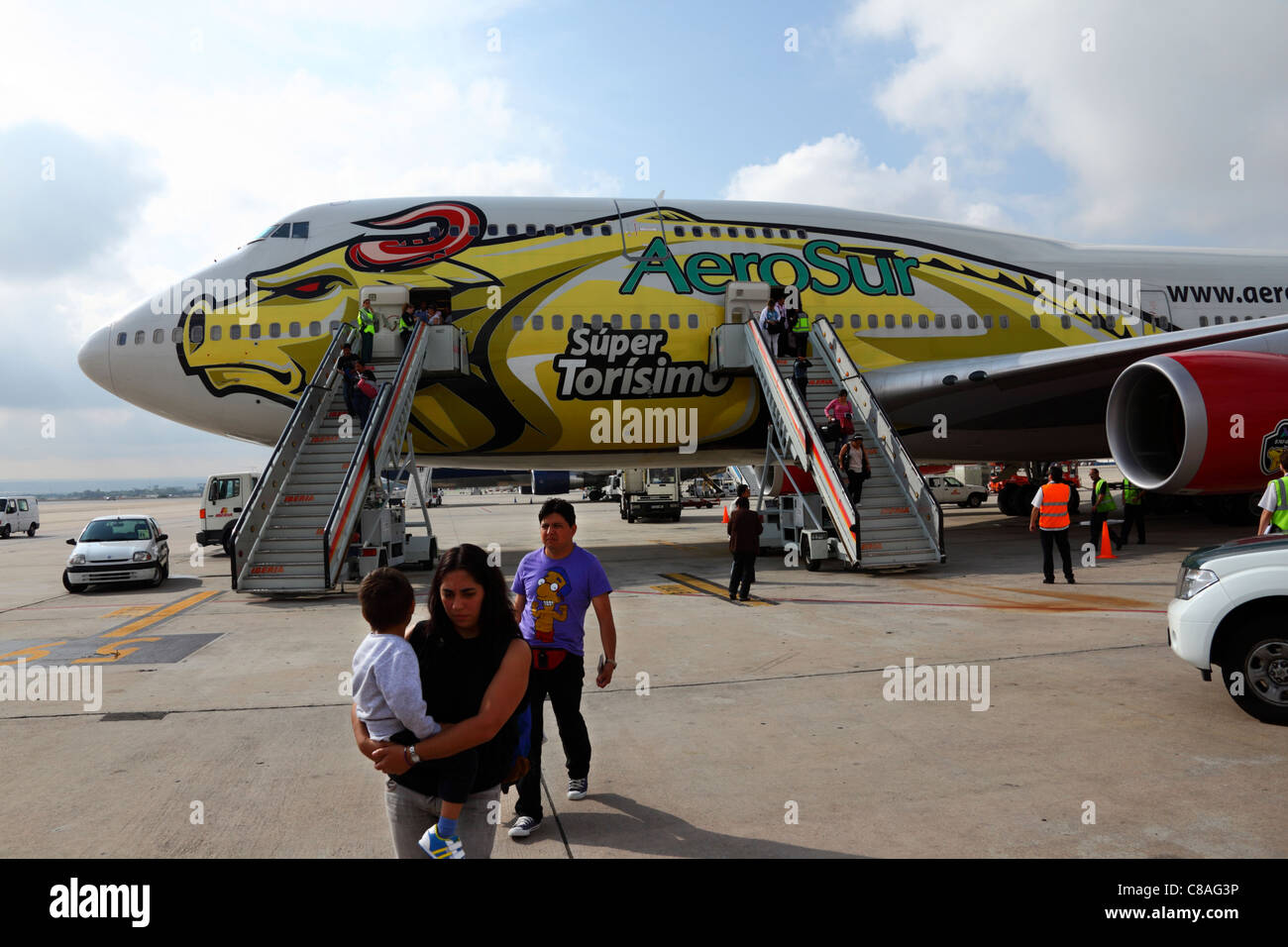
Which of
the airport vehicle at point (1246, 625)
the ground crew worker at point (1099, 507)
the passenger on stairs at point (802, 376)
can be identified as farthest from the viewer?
the passenger on stairs at point (802, 376)

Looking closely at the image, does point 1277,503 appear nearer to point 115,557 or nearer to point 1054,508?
point 1054,508

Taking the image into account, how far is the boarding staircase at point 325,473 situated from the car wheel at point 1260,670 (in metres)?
11.1

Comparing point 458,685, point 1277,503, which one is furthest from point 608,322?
point 458,685

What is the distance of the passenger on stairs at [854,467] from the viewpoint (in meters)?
14.4

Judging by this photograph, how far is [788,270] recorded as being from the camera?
1727 cm

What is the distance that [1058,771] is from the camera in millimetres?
4828

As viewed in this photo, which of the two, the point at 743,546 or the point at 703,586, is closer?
the point at 743,546

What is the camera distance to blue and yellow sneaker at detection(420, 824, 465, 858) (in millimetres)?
2799

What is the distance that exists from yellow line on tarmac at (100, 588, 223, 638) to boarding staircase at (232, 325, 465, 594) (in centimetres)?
85

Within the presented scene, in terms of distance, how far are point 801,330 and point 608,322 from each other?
3726 mm

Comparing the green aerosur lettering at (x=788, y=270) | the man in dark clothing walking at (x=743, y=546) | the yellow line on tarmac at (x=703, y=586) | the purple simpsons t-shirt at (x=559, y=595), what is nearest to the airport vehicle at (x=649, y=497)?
the green aerosur lettering at (x=788, y=270)

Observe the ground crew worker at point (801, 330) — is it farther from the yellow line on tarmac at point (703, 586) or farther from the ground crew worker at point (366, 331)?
the ground crew worker at point (366, 331)
